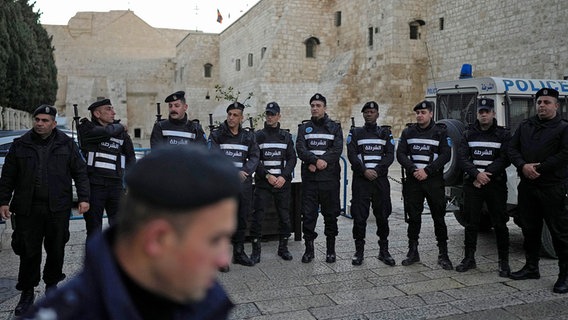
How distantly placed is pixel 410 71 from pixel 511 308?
19549 mm

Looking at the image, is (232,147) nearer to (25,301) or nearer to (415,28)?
(25,301)

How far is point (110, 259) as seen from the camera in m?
0.98

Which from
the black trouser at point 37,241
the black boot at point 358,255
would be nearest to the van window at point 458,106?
the black boot at point 358,255

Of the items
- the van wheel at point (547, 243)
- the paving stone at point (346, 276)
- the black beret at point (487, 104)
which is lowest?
the paving stone at point (346, 276)

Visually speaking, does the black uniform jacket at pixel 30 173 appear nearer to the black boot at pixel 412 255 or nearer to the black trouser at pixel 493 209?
the black boot at pixel 412 255

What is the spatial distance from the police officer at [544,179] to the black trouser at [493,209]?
0.27 meters

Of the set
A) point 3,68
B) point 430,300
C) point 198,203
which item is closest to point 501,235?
point 430,300

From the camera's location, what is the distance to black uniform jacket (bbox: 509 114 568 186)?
4.86 m

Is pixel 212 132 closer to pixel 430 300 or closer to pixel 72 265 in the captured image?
pixel 72 265

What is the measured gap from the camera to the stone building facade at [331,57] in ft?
58.6

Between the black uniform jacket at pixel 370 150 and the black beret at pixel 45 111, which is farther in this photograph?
the black uniform jacket at pixel 370 150

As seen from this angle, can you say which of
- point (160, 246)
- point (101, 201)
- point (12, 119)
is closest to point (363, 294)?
point (101, 201)

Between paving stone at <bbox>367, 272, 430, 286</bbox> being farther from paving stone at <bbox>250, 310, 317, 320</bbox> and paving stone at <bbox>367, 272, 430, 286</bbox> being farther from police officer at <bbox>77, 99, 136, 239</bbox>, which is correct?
police officer at <bbox>77, 99, 136, 239</bbox>

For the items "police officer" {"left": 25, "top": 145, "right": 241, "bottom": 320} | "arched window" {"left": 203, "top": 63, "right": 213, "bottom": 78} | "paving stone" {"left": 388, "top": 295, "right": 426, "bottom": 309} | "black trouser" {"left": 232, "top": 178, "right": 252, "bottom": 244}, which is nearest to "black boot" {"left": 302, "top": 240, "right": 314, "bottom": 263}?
"black trouser" {"left": 232, "top": 178, "right": 252, "bottom": 244}
